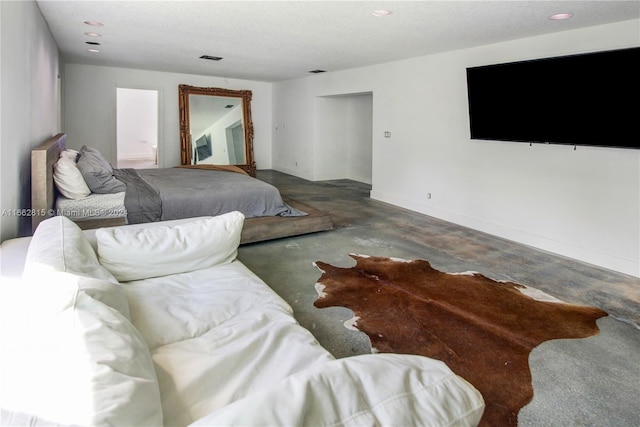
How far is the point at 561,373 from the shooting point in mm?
2227

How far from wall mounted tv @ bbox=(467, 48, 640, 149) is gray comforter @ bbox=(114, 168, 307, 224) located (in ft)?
8.14

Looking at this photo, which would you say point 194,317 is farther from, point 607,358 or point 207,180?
point 207,180

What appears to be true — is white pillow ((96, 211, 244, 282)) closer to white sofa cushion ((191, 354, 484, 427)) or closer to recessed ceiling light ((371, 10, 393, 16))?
white sofa cushion ((191, 354, 484, 427))

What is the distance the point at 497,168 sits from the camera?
495cm

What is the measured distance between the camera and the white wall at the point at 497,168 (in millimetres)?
3863

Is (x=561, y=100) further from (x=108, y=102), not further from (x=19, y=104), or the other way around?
(x=108, y=102)

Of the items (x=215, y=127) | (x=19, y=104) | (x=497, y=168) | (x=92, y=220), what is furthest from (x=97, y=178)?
(x=215, y=127)

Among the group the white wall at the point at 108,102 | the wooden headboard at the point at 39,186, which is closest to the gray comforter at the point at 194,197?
the wooden headboard at the point at 39,186

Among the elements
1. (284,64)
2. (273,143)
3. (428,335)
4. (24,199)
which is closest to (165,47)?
(284,64)

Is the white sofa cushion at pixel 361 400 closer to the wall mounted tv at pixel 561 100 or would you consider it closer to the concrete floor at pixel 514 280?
the concrete floor at pixel 514 280

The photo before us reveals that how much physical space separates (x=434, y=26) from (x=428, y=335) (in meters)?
3.13

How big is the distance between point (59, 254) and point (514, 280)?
11.1 ft

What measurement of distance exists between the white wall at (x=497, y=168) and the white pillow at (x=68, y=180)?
4392mm

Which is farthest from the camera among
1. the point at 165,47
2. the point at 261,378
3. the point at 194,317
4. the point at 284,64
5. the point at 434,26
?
the point at 284,64
